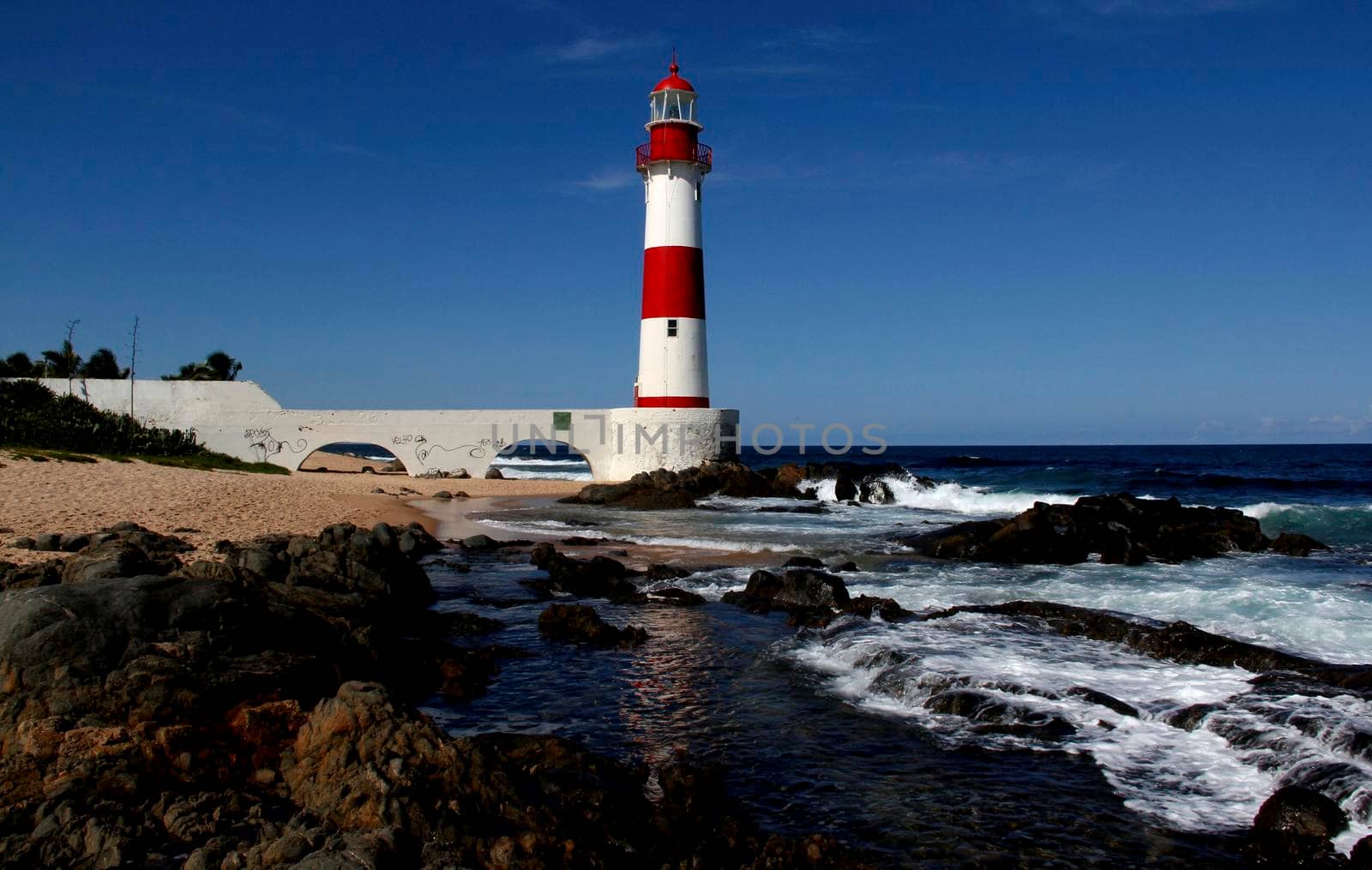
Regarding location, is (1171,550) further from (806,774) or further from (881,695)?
(806,774)

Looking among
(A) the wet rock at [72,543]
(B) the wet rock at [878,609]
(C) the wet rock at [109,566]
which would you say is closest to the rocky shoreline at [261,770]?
(C) the wet rock at [109,566]

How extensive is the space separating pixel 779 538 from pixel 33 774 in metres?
14.8

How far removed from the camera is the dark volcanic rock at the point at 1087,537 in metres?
16.6

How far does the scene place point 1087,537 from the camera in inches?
679

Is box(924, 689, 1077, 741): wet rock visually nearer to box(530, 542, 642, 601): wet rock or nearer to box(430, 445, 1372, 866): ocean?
box(430, 445, 1372, 866): ocean

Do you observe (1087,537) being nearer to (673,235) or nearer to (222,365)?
(673,235)

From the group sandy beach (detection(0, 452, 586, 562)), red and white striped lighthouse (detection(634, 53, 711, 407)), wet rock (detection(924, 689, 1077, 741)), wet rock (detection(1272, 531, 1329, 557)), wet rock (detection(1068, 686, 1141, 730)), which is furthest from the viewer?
red and white striped lighthouse (detection(634, 53, 711, 407))

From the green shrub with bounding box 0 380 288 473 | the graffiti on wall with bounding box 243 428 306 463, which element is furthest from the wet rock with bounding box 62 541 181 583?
the graffiti on wall with bounding box 243 428 306 463

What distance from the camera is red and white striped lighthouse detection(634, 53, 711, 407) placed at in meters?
28.8

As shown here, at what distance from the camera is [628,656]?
9742 mm

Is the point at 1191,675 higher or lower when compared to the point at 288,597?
lower

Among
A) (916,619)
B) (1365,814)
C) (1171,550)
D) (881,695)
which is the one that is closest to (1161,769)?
(1365,814)

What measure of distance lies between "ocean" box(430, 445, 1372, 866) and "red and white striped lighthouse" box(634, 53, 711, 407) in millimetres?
14718

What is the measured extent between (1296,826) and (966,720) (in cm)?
252
